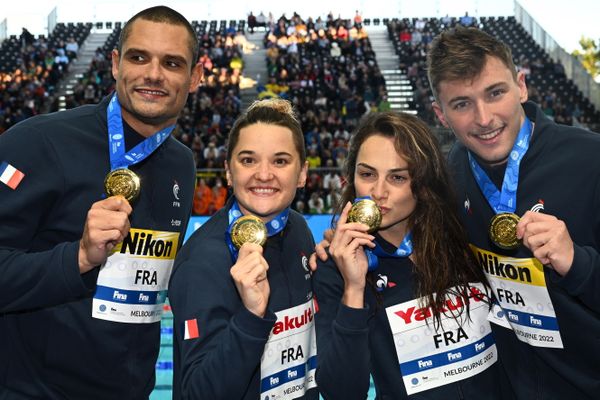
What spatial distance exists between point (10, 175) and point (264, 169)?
3.09 feet

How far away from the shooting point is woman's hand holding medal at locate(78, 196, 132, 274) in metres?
2.25

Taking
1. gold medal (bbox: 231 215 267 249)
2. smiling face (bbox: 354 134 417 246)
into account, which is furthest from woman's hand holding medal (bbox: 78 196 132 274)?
smiling face (bbox: 354 134 417 246)

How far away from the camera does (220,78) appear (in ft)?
73.2

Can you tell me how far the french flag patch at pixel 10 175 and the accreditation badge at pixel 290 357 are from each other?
3.56 feet

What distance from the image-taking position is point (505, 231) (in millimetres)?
2551

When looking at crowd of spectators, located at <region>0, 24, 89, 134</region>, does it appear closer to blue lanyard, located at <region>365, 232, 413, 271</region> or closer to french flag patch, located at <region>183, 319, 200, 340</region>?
blue lanyard, located at <region>365, 232, 413, 271</region>

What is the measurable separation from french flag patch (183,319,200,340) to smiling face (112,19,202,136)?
102cm

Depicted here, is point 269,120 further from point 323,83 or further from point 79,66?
point 79,66

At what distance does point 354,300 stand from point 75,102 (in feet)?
60.7

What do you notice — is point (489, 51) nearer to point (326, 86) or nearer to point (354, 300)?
point (354, 300)

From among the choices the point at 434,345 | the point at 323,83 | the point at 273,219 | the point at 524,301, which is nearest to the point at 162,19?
the point at 273,219

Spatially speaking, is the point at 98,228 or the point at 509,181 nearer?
the point at 98,228

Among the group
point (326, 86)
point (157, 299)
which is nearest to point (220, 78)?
point (326, 86)

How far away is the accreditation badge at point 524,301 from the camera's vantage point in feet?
8.84
